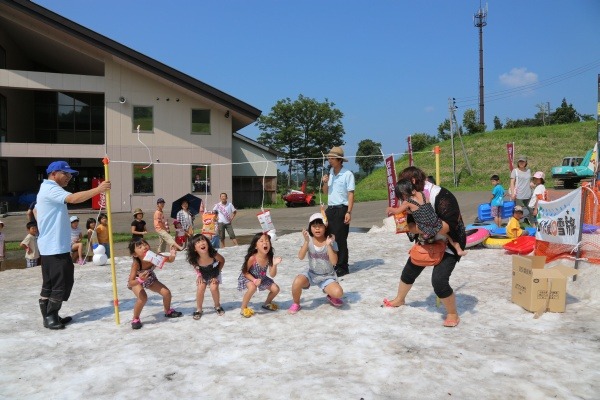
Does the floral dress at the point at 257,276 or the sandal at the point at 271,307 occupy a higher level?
the floral dress at the point at 257,276

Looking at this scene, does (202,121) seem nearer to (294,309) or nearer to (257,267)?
(257,267)

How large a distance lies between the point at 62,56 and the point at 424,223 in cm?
2642

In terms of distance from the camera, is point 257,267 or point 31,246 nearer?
point 257,267

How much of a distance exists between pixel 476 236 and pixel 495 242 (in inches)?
16.5

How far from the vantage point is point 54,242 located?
5.32 metres

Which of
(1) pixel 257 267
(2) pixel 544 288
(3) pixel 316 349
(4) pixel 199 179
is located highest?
(4) pixel 199 179

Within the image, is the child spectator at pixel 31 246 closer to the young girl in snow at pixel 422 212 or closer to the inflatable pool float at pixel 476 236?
the young girl in snow at pixel 422 212

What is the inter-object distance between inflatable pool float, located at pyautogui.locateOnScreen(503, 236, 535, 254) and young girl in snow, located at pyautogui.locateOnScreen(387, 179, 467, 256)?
4.48 metres

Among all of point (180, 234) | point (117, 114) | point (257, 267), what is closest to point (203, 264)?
point (257, 267)

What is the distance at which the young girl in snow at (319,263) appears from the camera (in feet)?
19.1

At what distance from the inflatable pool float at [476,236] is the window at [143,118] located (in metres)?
19.2

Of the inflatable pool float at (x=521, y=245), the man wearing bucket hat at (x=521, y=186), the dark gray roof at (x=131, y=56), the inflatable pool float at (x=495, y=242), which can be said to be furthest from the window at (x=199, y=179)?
the inflatable pool float at (x=521, y=245)

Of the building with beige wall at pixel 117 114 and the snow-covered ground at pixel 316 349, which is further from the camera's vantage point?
the building with beige wall at pixel 117 114

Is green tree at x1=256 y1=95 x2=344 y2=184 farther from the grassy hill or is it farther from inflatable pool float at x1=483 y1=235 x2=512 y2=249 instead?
inflatable pool float at x1=483 y1=235 x2=512 y2=249
